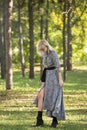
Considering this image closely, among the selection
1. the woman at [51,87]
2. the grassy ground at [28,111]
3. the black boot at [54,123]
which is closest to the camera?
the woman at [51,87]

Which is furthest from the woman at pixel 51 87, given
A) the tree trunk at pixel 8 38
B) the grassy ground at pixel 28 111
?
the tree trunk at pixel 8 38

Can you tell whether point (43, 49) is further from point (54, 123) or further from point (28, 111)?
point (28, 111)

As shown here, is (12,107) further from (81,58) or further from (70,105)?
(81,58)

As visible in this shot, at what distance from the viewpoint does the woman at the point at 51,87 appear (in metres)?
10.8

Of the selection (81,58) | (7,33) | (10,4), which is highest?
(10,4)

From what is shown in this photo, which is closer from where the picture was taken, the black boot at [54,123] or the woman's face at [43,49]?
the woman's face at [43,49]

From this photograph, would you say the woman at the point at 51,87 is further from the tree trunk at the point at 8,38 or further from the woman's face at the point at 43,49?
the tree trunk at the point at 8,38

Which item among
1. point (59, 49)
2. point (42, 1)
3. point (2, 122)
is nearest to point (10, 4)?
point (42, 1)

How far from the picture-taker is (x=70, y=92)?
66.4 ft

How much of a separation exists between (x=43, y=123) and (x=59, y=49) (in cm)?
4573

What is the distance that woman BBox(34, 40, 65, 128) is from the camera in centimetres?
1075

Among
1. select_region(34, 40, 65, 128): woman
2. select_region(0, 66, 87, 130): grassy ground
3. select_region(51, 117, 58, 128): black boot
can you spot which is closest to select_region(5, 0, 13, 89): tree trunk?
select_region(0, 66, 87, 130): grassy ground

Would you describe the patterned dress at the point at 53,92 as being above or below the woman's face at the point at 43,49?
below

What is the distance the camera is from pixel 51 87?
10.8m
